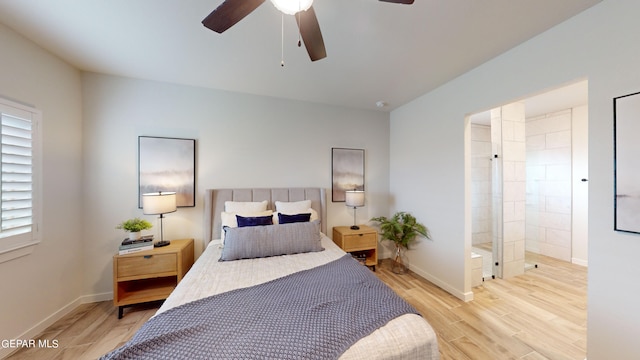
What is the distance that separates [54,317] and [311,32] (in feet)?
11.5

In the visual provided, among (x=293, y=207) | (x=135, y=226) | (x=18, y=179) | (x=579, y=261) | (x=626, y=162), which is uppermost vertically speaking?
(x=626, y=162)

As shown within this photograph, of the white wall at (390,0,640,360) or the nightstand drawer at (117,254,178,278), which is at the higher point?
the white wall at (390,0,640,360)

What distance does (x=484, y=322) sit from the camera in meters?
2.03

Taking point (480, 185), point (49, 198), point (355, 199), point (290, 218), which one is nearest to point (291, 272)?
point (290, 218)

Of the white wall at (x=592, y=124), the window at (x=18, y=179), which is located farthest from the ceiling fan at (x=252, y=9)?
the window at (x=18, y=179)

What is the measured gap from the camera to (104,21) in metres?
1.58

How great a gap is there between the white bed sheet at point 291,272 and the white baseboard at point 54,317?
1434mm

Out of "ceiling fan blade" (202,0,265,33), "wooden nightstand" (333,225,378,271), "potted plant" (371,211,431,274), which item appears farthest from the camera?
"potted plant" (371,211,431,274)

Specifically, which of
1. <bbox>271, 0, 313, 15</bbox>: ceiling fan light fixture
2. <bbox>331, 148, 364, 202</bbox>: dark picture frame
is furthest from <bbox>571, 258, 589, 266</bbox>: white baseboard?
<bbox>271, 0, 313, 15</bbox>: ceiling fan light fixture

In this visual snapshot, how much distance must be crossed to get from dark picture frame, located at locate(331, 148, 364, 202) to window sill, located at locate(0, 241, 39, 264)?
3.17 m

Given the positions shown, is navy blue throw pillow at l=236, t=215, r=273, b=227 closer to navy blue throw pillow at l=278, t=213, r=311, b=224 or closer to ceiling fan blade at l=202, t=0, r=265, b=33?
navy blue throw pillow at l=278, t=213, r=311, b=224

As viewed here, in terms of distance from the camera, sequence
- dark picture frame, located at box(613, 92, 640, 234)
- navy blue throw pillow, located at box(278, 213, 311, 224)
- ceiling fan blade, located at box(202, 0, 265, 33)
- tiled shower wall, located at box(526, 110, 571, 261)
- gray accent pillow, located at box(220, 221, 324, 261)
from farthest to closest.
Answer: tiled shower wall, located at box(526, 110, 571, 261)
navy blue throw pillow, located at box(278, 213, 311, 224)
gray accent pillow, located at box(220, 221, 324, 261)
dark picture frame, located at box(613, 92, 640, 234)
ceiling fan blade, located at box(202, 0, 265, 33)

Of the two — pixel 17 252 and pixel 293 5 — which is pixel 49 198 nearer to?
pixel 17 252

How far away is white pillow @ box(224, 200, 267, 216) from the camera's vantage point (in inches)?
102
